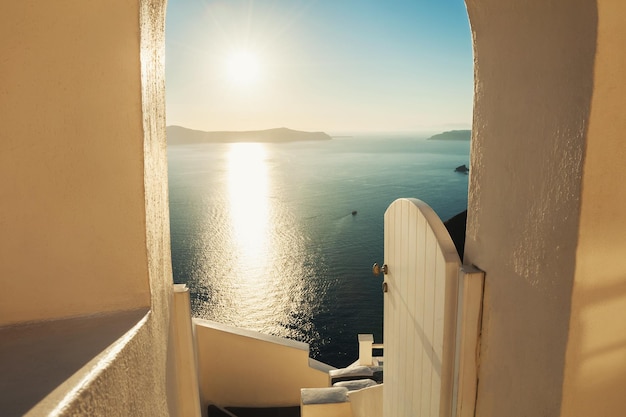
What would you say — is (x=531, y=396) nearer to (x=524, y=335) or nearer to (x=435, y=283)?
(x=524, y=335)

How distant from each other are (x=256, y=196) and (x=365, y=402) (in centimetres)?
6659

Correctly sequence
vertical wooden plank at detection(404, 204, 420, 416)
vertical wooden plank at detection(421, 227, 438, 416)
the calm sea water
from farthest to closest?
the calm sea water < vertical wooden plank at detection(404, 204, 420, 416) < vertical wooden plank at detection(421, 227, 438, 416)

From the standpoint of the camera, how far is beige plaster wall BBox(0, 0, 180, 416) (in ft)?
4.07

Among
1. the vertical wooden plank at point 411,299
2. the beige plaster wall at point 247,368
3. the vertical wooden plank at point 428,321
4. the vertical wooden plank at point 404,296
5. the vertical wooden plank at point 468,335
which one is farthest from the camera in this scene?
the beige plaster wall at point 247,368

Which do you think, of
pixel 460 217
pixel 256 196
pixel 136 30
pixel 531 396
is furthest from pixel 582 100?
pixel 256 196

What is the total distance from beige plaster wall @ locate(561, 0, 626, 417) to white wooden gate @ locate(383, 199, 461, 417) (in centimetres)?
58

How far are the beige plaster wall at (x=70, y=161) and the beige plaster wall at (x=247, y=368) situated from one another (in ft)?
12.9

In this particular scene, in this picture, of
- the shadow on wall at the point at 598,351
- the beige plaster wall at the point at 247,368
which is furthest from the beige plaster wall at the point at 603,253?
the beige plaster wall at the point at 247,368

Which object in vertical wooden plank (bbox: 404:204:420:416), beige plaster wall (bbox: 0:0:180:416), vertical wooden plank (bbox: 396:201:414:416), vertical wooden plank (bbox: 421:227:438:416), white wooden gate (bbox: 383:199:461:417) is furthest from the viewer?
vertical wooden plank (bbox: 396:201:414:416)

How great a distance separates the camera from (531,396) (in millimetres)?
1425

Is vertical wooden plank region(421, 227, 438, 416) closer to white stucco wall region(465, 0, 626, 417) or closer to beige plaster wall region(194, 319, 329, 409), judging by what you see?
white stucco wall region(465, 0, 626, 417)

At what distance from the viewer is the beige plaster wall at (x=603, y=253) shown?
44.4 inches

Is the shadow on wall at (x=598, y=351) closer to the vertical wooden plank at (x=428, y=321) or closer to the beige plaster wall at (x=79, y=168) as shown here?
the vertical wooden plank at (x=428, y=321)

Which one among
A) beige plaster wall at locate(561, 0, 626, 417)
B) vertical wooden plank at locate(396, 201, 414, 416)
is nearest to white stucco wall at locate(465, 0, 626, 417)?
beige plaster wall at locate(561, 0, 626, 417)
